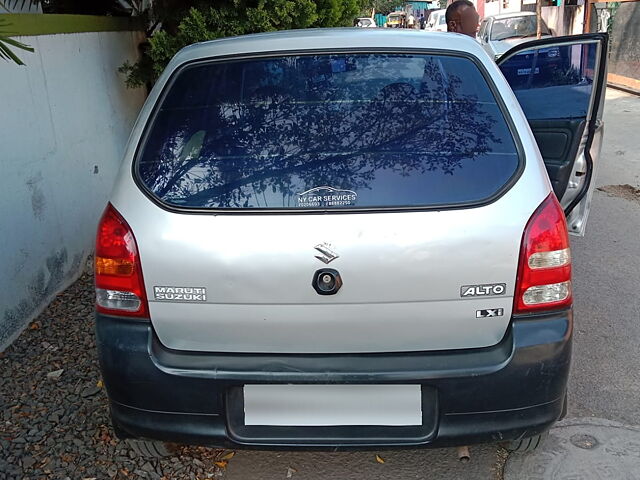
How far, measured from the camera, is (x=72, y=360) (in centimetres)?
343

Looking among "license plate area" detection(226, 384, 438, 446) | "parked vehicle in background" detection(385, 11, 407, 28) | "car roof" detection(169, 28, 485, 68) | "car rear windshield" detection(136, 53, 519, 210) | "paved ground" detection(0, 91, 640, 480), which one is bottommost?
"parked vehicle in background" detection(385, 11, 407, 28)

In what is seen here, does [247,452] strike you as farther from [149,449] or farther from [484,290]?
[484,290]

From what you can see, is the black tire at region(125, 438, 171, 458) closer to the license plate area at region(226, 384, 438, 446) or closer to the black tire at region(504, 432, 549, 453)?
the license plate area at region(226, 384, 438, 446)

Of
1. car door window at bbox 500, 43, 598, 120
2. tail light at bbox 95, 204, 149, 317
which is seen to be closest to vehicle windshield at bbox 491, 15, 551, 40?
car door window at bbox 500, 43, 598, 120

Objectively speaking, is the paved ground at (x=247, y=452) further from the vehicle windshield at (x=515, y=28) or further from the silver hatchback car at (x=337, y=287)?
the vehicle windshield at (x=515, y=28)

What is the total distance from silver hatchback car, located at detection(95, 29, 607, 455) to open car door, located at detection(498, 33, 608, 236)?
1470mm

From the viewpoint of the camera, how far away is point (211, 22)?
5.32m

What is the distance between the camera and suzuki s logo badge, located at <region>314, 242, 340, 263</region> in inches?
78.2

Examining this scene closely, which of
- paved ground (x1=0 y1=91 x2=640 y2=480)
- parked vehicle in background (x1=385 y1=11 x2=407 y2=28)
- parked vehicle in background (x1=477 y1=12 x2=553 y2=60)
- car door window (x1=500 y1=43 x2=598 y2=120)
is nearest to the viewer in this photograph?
paved ground (x1=0 y1=91 x2=640 y2=480)

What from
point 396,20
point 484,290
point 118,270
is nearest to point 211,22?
point 118,270

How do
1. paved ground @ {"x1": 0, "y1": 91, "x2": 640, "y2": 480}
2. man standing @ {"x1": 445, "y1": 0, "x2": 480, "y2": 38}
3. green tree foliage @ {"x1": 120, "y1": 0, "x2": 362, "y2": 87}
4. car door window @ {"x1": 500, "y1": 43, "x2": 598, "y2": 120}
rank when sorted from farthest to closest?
man standing @ {"x1": 445, "y1": 0, "x2": 480, "y2": 38} → green tree foliage @ {"x1": 120, "y1": 0, "x2": 362, "y2": 87} → car door window @ {"x1": 500, "y1": 43, "x2": 598, "y2": 120} → paved ground @ {"x1": 0, "y1": 91, "x2": 640, "y2": 480}

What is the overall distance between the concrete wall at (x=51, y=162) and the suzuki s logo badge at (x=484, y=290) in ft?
8.56

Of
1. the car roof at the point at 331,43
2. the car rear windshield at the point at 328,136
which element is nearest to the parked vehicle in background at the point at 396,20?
the car roof at the point at 331,43

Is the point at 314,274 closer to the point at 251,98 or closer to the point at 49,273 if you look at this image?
the point at 251,98
